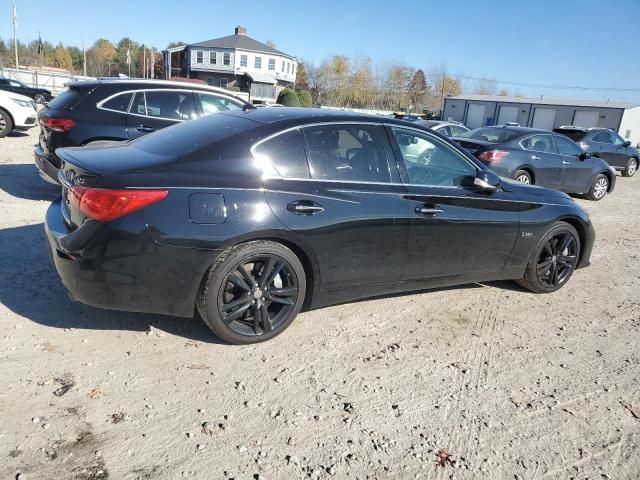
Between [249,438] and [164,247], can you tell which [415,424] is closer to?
[249,438]

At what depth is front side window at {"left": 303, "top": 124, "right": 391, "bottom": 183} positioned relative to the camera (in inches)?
148

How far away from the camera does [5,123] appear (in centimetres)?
1249

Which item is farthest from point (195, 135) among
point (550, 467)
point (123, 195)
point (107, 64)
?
point (107, 64)

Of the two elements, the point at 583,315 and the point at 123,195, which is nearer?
the point at 123,195

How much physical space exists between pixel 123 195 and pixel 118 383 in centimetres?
112

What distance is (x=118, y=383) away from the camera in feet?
9.93

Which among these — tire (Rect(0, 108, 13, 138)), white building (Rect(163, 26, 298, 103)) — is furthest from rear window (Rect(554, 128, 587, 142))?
white building (Rect(163, 26, 298, 103))

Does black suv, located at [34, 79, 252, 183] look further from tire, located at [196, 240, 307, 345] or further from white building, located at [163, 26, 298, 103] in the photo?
white building, located at [163, 26, 298, 103]

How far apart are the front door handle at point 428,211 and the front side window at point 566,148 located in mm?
7952

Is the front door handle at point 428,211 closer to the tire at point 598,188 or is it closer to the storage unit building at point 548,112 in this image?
the tire at point 598,188

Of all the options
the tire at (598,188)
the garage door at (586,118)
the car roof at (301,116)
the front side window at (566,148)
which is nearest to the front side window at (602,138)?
the tire at (598,188)

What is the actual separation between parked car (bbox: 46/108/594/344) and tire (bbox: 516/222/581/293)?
332 mm

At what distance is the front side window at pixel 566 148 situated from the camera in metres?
10.8

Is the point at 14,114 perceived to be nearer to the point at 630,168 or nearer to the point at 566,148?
the point at 566,148
